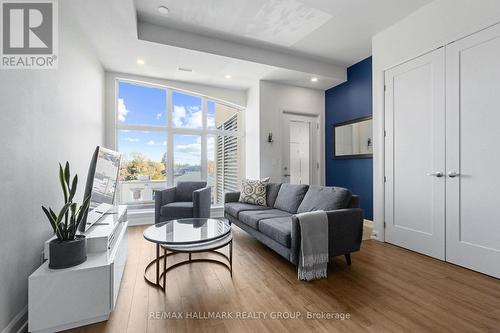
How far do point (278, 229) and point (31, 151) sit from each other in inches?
86.6

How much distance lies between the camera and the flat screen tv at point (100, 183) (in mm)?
1900

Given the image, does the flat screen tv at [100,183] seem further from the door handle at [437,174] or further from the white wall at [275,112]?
the door handle at [437,174]

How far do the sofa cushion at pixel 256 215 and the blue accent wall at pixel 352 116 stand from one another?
6.20ft

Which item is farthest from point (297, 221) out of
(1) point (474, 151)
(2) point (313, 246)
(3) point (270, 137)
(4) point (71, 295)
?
(3) point (270, 137)

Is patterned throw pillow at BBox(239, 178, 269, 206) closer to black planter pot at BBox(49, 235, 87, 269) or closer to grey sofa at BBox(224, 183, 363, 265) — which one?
grey sofa at BBox(224, 183, 363, 265)

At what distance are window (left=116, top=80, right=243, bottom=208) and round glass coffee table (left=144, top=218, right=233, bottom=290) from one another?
6.96 feet

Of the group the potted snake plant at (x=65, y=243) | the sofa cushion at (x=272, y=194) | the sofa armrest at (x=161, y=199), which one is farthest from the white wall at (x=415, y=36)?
the potted snake plant at (x=65, y=243)

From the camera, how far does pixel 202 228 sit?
2.43 metres

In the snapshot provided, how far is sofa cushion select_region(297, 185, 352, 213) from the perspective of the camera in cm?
248

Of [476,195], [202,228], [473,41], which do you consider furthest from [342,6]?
[202,228]

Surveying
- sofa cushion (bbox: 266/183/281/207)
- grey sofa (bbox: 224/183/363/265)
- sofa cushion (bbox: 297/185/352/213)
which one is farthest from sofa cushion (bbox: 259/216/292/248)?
sofa cushion (bbox: 266/183/281/207)

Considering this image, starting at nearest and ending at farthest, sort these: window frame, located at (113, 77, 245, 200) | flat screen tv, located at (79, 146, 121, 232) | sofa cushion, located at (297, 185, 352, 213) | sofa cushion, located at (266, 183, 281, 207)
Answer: flat screen tv, located at (79, 146, 121, 232) → sofa cushion, located at (297, 185, 352, 213) → sofa cushion, located at (266, 183, 281, 207) → window frame, located at (113, 77, 245, 200)

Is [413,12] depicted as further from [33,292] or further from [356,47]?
[33,292]

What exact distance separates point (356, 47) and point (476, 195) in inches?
108
